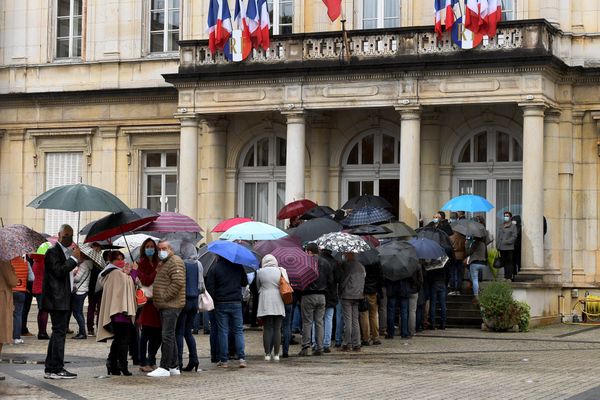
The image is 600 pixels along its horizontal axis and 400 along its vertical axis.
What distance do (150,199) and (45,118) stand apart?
3850 mm

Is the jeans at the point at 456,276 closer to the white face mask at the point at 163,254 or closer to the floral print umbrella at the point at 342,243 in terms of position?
the floral print umbrella at the point at 342,243

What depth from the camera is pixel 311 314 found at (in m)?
20.3

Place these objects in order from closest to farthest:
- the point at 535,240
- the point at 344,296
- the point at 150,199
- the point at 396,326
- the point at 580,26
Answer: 1. the point at 344,296
2. the point at 396,326
3. the point at 535,240
4. the point at 580,26
5. the point at 150,199

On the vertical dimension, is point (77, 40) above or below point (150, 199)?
above

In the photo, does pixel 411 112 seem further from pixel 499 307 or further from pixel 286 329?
pixel 286 329

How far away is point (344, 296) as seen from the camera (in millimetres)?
21047

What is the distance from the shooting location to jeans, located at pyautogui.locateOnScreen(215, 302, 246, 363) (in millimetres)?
18266

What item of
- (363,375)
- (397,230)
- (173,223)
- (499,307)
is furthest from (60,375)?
(499,307)

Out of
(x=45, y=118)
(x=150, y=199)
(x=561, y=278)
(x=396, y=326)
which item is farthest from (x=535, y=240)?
(x=45, y=118)

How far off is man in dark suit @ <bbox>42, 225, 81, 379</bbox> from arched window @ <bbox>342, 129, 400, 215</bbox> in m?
16.6

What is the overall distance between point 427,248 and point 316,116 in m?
8.47

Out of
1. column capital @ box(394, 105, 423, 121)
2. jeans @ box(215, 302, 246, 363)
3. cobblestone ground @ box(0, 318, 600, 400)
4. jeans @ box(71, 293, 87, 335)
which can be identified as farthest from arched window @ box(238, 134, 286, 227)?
jeans @ box(215, 302, 246, 363)

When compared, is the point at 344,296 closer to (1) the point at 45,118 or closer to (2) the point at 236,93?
(2) the point at 236,93

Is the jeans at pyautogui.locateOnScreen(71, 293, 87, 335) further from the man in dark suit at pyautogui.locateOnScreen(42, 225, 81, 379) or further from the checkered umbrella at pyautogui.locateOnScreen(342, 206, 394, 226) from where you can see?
the man in dark suit at pyautogui.locateOnScreen(42, 225, 81, 379)
